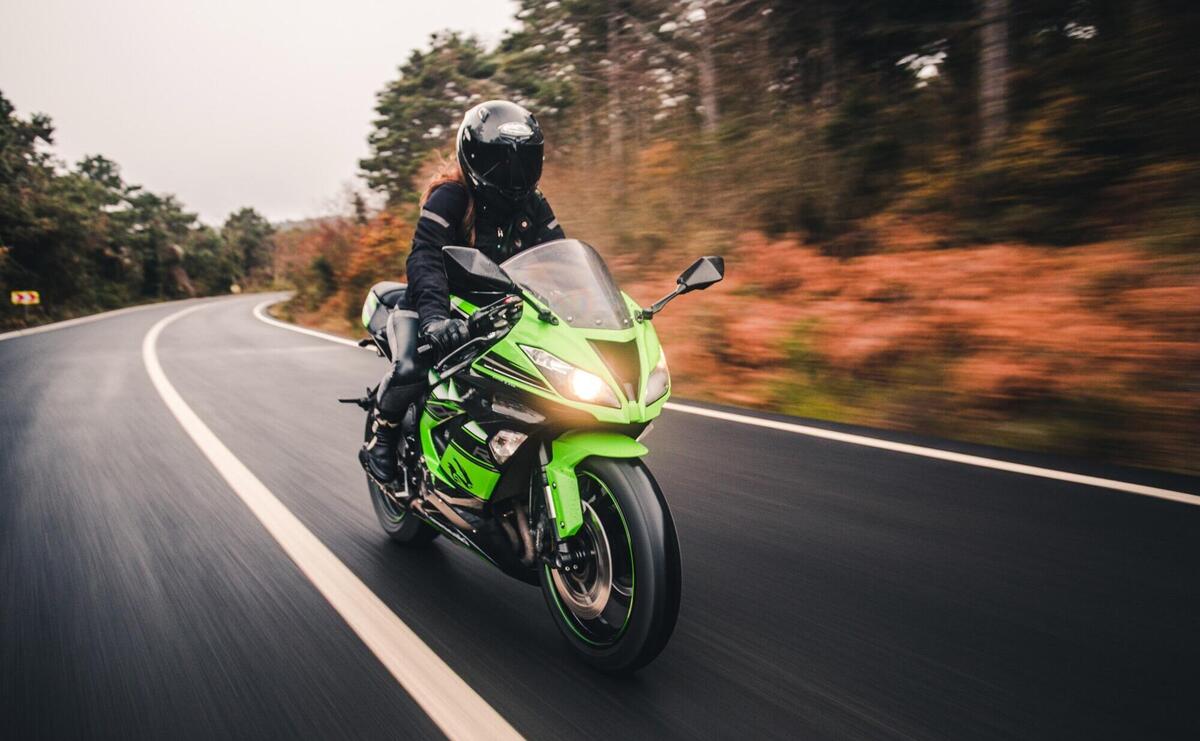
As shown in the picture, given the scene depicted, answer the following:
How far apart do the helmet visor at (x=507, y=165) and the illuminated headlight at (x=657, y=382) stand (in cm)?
99

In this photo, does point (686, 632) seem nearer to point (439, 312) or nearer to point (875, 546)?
point (875, 546)

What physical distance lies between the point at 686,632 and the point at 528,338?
4.17ft

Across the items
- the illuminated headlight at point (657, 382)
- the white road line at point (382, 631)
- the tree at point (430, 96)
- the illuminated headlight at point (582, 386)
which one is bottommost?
the white road line at point (382, 631)

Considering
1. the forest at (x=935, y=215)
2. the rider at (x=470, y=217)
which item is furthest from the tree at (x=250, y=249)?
the rider at (x=470, y=217)

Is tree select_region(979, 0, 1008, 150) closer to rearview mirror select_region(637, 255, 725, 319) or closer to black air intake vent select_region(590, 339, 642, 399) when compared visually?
rearview mirror select_region(637, 255, 725, 319)

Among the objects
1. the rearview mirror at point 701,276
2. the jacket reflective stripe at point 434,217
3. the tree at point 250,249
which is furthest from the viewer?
the tree at point 250,249

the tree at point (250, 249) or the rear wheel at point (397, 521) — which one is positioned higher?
the tree at point (250, 249)

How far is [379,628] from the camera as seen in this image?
9.61ft

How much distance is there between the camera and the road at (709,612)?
231 cm

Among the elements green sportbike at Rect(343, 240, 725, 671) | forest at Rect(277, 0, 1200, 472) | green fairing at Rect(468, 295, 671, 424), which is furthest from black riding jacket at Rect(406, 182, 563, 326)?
green fairing at Rect(468, 295, 671, 424)

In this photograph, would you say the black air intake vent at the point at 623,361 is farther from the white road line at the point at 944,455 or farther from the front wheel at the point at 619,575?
the white road line at the point at 944,455

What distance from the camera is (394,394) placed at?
3.43m

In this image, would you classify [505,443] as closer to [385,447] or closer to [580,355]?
[580,355]

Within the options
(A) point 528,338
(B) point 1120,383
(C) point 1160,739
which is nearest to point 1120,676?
(C) point 1160,739
